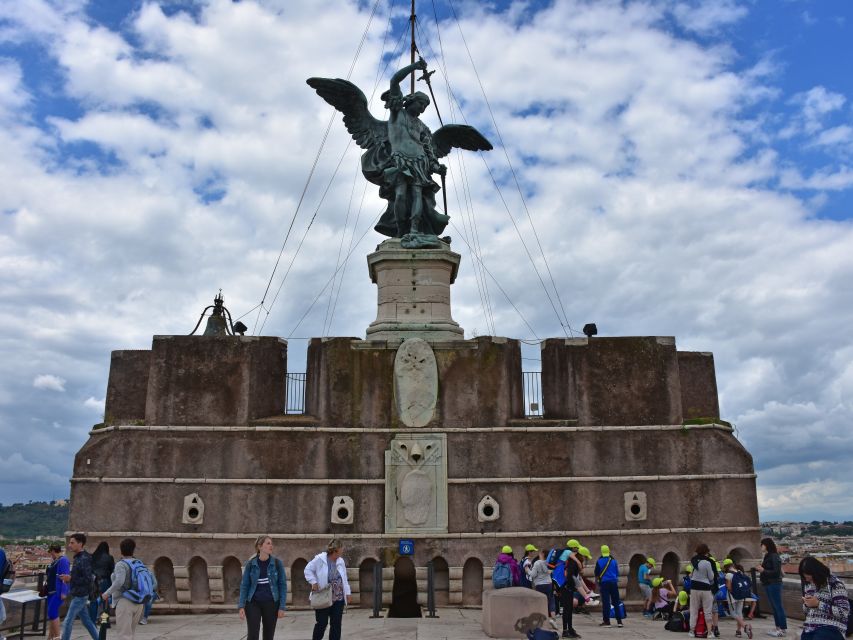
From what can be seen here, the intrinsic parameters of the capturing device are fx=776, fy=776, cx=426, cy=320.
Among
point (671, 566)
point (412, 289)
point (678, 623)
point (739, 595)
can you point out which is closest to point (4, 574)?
point (678, 623)

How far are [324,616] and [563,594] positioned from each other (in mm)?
4687

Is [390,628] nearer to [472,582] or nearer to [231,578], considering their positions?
[472,582]

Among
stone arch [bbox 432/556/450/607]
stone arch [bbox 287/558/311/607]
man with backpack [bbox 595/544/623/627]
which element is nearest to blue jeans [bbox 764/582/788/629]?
man with backpack [bbox 595/544/623/627]

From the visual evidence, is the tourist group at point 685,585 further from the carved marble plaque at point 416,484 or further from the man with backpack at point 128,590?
the man with backpack at point 128,590

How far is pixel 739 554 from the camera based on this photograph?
17219 millimetres

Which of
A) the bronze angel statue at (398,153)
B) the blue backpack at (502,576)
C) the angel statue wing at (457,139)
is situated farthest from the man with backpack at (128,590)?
the angel statue wing at (457,139)

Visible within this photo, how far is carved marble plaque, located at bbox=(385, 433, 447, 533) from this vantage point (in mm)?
16828

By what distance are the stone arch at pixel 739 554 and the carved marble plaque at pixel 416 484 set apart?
6.41m

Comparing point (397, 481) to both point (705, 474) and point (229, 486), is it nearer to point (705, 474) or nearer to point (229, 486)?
point (229, 486)

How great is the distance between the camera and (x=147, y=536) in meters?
16.8

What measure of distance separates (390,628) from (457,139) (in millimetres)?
13093

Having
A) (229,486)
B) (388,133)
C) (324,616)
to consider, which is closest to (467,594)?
(229,486)

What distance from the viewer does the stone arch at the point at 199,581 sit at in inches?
654

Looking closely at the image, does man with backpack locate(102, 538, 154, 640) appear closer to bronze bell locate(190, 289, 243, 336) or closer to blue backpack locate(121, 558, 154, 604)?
blue backpack locate(121, 558, 154, 604)
